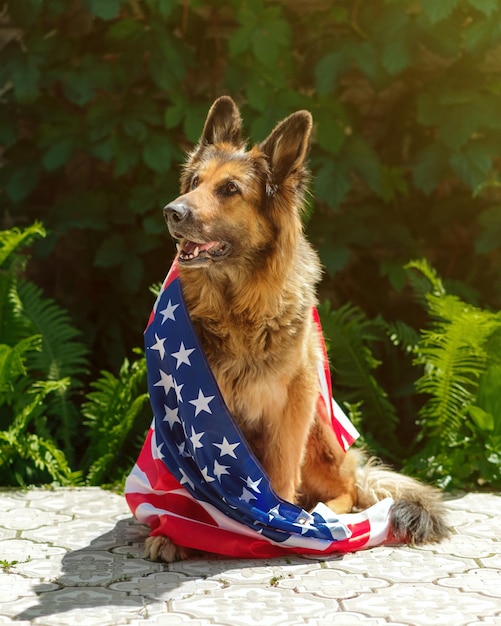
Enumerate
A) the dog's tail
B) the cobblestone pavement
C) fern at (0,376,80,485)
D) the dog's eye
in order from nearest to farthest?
the cobblestone pavement
the dog's eye
the dog's tail
fern at (0,376,80,485)

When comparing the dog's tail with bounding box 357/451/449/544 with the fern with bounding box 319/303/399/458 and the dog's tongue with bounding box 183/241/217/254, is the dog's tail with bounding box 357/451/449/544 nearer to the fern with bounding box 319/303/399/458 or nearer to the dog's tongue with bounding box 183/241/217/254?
the fern with bounding box 319/303/399/458

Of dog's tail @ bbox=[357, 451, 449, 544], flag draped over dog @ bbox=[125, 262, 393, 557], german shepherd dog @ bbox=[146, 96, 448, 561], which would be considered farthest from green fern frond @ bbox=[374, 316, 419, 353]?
flag draped over dog @ bbox=[125, 262, 393, 557]

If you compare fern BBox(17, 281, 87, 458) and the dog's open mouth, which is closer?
the dog's open mouth

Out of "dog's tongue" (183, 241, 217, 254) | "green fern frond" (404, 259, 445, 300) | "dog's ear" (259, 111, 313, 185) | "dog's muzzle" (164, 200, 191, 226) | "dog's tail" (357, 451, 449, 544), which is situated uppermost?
"dog's ear" (259, 111, 313, 185)

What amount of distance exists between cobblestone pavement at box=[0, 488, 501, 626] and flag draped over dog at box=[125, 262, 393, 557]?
0.25 feet

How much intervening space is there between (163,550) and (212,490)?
31 cm

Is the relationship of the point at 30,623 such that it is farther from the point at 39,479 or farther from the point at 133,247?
the point at 133,247

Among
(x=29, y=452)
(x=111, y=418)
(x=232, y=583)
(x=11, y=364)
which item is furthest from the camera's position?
(x=111, y=418)

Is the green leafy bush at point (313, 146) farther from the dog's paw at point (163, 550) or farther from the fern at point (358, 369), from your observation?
the dog's paw at point (163, 550)

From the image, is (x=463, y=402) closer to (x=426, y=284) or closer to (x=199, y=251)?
(x=426, y=284)

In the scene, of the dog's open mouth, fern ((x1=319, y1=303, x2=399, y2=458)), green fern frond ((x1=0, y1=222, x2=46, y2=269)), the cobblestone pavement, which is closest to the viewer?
the cobblestone pavement

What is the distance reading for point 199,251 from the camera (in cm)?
325

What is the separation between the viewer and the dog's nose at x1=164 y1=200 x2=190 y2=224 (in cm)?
311

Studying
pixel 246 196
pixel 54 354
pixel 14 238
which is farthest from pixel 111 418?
pixel 246 196
